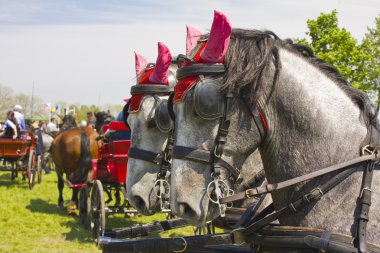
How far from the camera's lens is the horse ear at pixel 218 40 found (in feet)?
8.01

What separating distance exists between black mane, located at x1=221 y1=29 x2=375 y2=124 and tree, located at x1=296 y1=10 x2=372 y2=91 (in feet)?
19.1

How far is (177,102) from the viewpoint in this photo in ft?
8.55

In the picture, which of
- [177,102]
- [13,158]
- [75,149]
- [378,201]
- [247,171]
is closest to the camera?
[378,201]

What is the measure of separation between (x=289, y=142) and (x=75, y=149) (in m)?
9.45

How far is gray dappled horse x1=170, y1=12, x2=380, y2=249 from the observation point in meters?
2.43

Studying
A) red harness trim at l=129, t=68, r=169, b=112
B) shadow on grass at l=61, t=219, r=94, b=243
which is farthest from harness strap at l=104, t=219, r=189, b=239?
shadow on grass at l=61, t=219, r=94, b=243

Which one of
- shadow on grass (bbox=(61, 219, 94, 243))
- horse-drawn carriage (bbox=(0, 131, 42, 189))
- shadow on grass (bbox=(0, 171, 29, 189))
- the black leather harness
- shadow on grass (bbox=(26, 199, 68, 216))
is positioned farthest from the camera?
shadow on grass (bbox=(0, 171, 29, 189))

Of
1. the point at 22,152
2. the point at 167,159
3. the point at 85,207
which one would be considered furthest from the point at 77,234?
the point at 22,152

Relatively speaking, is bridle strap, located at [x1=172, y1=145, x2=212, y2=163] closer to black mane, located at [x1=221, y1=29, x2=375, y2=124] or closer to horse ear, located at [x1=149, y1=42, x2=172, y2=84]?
black mane, located at [x1=221, y1=29, x2=375, y2=124]

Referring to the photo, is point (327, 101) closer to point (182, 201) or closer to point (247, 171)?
point (182, 201)

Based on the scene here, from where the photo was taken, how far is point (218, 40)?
247 cm

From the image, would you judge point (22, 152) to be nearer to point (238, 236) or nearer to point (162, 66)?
→ point (162, 66)

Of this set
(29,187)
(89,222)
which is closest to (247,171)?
(89,222)

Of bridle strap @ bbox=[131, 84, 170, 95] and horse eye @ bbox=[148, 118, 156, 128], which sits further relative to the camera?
bridle strap @ bbox=[131, 84, 170, 95]
